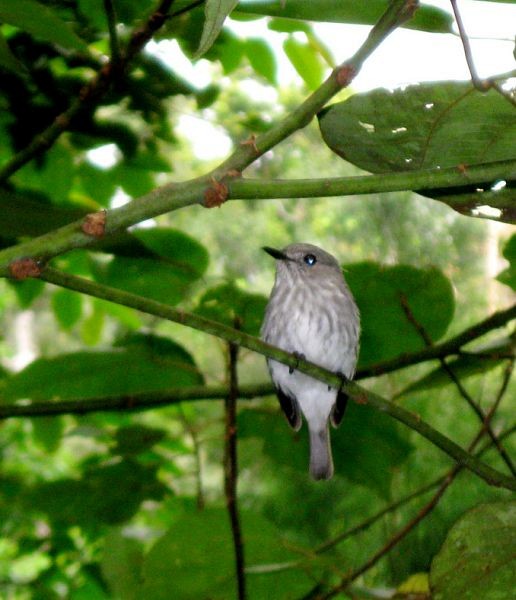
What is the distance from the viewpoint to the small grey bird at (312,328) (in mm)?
2629

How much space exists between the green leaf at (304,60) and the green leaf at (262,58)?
0.76ft

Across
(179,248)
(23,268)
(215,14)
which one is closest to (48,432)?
(179,248)

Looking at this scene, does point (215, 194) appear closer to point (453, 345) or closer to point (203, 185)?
point (203, 185)

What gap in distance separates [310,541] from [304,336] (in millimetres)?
769

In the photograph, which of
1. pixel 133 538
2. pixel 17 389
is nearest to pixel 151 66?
pixel 17 389

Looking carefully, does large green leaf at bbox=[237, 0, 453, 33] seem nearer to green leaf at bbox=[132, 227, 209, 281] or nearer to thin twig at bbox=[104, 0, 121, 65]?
thin twig at bbox=[104, 0, 121, 65]

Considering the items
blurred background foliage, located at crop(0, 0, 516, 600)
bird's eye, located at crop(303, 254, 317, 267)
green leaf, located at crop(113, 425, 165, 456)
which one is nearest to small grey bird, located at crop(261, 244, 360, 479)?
bird's eye, located at crop(303, 254, 317, 267)

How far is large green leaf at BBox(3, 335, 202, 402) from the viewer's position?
2.08 meters

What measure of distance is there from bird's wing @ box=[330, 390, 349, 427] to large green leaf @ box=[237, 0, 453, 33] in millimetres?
1399

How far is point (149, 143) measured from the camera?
287 centimetres

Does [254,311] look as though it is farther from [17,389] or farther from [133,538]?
[133,538]

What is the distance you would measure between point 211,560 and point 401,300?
0.69 meters

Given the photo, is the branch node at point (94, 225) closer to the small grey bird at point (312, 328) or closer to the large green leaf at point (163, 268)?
the large green leaf at point (163, 268)

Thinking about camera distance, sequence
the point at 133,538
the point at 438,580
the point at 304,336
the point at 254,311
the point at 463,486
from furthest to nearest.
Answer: the point at 463,486 < the point at 304,336 < the point at 133,538 < the point at 254,311 < the point at 438,580
